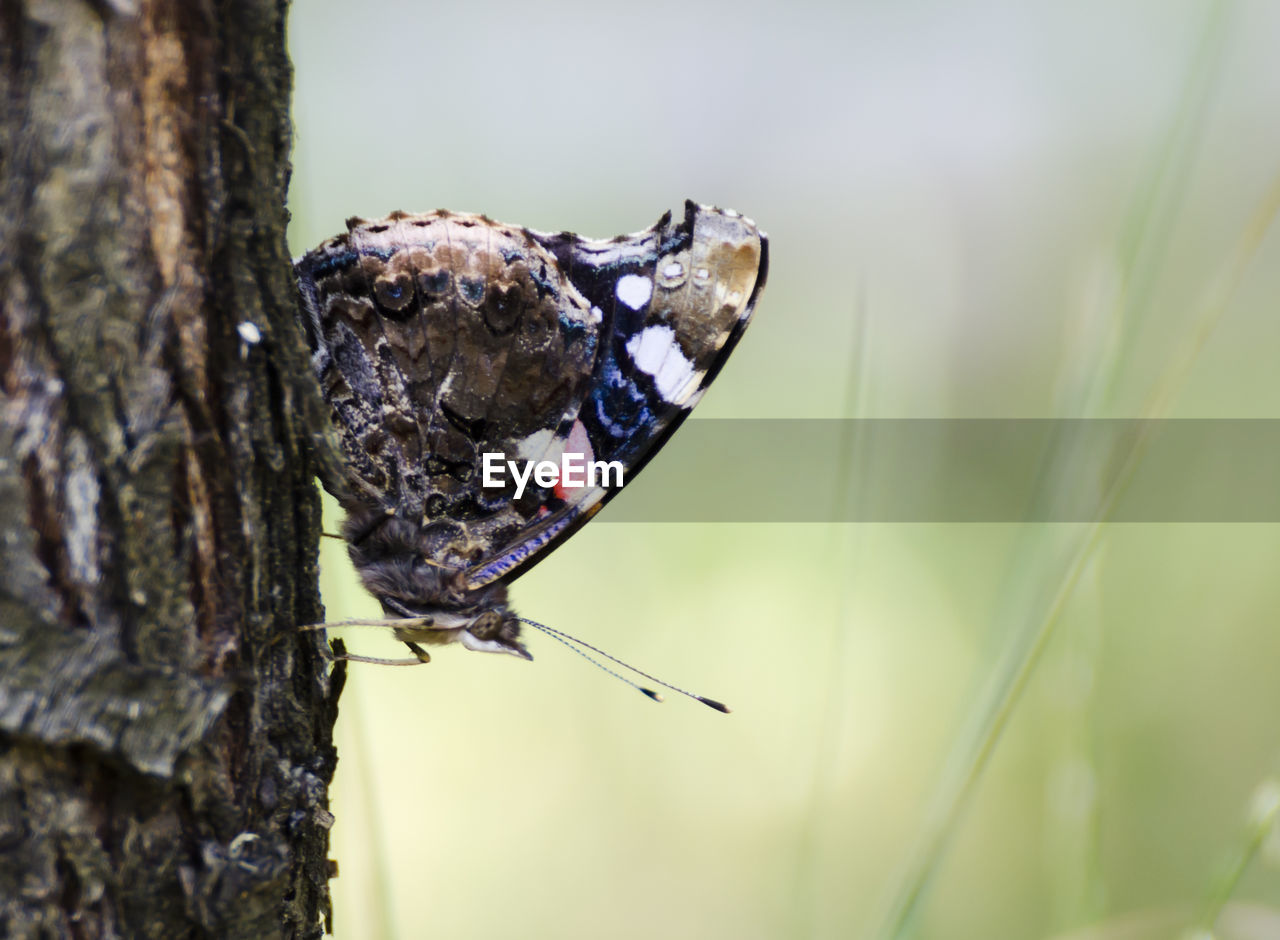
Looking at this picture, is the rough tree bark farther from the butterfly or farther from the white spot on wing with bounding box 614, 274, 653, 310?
the white spot on wing with bounding box 614, 274, 653, 310

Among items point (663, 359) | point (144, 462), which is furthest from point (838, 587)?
point (144, 462)

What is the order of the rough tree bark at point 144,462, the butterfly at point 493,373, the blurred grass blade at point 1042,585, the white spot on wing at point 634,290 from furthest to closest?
the white spot on wing at point 634,290 < the butterfly at point 493,373 < the blurred grass blade at point 1042,585 < the rough tree bark at point 144,462

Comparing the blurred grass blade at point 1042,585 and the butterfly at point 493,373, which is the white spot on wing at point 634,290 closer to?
the butterfly at point 493,373

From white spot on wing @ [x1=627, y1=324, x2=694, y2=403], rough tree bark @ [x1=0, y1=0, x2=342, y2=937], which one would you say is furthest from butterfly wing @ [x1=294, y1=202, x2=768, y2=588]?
rough tree bark @ [x1=0, y1=0, x2=342, y2=937]

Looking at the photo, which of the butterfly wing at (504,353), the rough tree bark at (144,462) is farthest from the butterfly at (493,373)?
the rough tree bark at (144,462)

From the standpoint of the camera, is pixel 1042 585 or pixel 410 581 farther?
pixel 410 581

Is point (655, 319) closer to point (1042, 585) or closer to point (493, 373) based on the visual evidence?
point (493, 373)

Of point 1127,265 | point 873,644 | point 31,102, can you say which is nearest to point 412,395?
point 31,102
